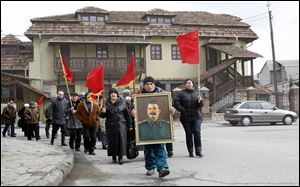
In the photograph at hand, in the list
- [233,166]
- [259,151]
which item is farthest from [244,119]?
[233,166]

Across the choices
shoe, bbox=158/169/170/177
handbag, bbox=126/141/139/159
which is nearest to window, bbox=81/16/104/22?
handbag, bbox=126/141/139/159

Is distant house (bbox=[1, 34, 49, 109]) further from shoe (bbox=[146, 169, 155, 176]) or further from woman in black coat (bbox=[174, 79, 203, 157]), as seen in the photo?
shoe (bbox=[146, 169, 155, 176])

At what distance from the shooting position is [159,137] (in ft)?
25.7

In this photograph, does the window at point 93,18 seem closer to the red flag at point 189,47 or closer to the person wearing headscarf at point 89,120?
the person wearing headscarf at point 89,120

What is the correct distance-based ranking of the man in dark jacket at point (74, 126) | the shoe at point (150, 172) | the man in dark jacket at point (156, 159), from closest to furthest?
the man in dark jacket at point (156, 159)
the shoe at point (150, 172)
the man in dark jacket at point (74, 126)

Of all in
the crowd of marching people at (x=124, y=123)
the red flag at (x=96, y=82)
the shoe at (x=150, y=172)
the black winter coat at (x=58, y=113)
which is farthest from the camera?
the black winter coat at (x=58, y=113)

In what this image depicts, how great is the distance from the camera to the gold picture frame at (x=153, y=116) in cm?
791

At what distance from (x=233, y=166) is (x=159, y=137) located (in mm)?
1769

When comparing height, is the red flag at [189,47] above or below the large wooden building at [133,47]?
below

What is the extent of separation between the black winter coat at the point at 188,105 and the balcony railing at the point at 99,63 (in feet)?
78.5

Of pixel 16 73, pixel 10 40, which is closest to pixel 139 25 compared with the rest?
pixel 16 73

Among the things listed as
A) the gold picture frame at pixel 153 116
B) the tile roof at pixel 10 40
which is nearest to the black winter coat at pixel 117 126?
the gold picture frame at pixel 153 116

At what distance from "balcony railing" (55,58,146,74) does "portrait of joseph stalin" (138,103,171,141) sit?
25.9 m

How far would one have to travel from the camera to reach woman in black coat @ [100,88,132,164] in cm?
915
